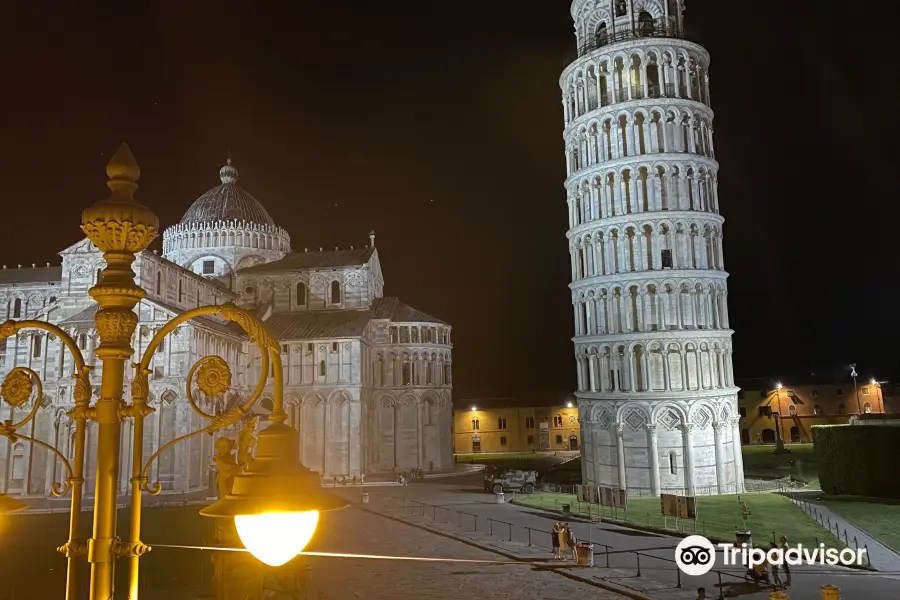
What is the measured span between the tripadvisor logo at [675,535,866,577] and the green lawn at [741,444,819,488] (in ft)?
68.6

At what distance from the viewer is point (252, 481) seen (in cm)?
385

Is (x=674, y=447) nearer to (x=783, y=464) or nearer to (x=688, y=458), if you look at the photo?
(x=688, y=458)

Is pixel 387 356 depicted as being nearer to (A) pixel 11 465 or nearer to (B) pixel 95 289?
(A) pixel 11 465

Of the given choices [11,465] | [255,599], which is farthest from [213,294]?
[255,599]

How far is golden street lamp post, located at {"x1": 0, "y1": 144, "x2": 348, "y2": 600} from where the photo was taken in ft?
12.4

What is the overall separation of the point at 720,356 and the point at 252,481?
36.0 meters

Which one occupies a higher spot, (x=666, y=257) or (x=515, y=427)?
(x=666, y=257)

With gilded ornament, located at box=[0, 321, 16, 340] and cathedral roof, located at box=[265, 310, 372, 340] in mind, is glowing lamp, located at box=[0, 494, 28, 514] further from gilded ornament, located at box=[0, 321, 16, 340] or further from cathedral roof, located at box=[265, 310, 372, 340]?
cathedral roof, located at box=[265, 310, 372, 340]

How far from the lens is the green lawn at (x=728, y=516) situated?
23.6 meters

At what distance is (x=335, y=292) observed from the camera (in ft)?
181

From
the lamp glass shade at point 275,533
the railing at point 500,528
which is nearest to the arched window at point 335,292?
the railing at point 500,528

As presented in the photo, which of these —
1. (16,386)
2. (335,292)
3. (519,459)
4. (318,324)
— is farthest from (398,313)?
(16,386)

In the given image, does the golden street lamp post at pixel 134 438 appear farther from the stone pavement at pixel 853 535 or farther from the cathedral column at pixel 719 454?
the cathedral column at pixel 719 454

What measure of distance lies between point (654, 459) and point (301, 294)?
3281 cm
